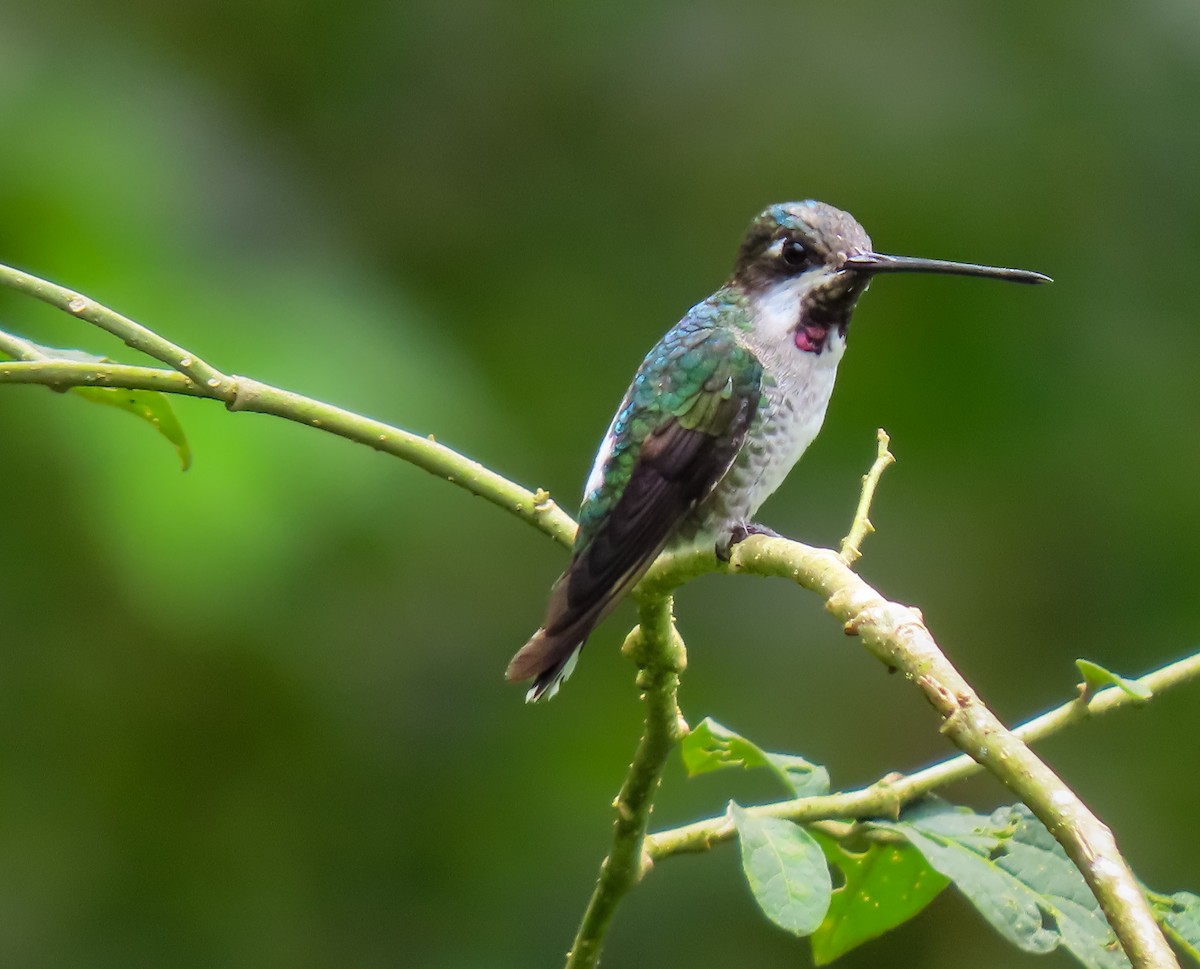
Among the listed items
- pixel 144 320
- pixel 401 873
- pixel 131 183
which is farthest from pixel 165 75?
pixel 401 873

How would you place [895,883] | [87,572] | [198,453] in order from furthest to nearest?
[87,572], [198,453], [895,883]

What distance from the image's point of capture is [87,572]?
13.0 ft

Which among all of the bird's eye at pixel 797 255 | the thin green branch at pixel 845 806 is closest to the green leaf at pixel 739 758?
the thin green branch at pixel 845 806

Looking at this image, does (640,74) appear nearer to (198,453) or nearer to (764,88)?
(764,88)

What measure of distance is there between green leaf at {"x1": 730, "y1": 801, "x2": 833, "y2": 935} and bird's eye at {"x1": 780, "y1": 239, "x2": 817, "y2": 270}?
1.38 metres

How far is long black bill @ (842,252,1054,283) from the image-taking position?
6.95 ft

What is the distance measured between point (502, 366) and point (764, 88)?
136 cm

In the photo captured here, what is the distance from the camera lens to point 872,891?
5.94 ft

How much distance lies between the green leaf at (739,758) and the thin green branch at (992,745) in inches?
13.7

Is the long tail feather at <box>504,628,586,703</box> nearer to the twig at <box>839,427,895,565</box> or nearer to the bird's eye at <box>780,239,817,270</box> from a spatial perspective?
the twig at <box>839,427,895,565</box>

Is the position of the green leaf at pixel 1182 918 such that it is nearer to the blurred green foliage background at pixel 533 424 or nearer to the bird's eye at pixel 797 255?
the bird's eye at pixel 797 255

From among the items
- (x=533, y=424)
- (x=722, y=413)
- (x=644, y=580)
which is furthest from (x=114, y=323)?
(x=533, y=424)

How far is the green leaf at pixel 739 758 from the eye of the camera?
5.76ft

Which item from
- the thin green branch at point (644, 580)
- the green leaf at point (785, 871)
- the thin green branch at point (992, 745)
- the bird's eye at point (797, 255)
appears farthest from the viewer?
the bird's eye at point (797, 255)
